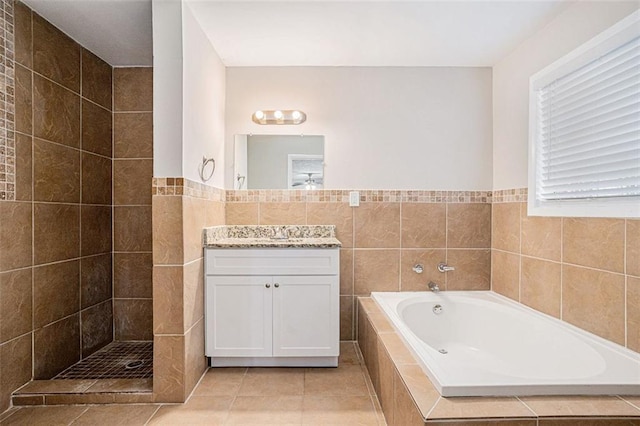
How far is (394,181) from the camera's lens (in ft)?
9.50

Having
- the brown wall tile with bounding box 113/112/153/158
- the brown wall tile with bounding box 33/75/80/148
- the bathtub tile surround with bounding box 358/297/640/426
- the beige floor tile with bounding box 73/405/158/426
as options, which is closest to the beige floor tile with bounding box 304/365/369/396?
the bathtub tile surround with bounding box 358/297/640/426

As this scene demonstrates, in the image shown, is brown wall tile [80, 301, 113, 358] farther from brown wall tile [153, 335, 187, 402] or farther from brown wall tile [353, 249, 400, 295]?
brown wall tile [353, 249, 400, 295]

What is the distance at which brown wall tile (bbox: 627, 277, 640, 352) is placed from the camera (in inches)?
63.9

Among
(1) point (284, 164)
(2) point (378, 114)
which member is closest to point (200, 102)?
(1) point (284, 164)

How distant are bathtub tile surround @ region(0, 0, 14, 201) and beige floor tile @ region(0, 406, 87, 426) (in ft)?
3.70

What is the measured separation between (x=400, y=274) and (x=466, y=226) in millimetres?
656

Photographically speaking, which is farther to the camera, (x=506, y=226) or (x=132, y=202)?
(x=132, y=202)

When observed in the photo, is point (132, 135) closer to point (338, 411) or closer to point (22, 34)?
point (22, 34)

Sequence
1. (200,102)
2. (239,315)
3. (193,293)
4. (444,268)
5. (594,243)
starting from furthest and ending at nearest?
(444,268), (239,315), (200,102), (193,293), (594,243)

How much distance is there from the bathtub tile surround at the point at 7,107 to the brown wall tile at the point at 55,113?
16 cm

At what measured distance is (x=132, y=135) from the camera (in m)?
2.87

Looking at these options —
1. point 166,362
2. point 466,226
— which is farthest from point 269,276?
point 466,226

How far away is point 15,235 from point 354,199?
7.01ft

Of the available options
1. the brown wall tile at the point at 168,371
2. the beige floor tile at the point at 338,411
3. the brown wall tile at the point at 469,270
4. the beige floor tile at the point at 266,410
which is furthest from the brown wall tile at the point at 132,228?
the brown wall tile at the point at 469,270
